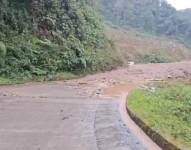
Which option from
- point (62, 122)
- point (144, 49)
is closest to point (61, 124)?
point (62, 122)

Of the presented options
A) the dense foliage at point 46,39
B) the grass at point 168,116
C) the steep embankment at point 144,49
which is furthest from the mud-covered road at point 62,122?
the steep embankment at point 144,49

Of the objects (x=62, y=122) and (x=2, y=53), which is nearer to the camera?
(x=62, y=122)

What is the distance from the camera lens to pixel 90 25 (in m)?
40.3

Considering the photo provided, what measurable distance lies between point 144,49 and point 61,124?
5410cm

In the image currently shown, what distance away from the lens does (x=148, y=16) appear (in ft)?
306

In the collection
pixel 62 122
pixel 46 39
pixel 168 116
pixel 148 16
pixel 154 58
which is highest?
pixel 148 16

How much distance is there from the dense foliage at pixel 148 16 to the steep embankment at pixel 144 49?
10.6 meters

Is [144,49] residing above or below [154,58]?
above

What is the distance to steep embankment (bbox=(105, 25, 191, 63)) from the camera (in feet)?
202

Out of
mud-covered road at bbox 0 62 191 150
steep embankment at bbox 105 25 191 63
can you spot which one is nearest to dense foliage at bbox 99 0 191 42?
steep embankment at bbox 105 25 191 63

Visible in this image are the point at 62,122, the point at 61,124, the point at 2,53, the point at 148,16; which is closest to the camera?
the point at 61,124

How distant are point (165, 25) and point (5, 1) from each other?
6703cm

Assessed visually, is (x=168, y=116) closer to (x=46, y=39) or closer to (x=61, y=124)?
(x=61, y=124)

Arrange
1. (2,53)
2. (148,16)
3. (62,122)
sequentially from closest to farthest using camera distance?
1. (62,122)
2. (2,53)
3. (148,16)
